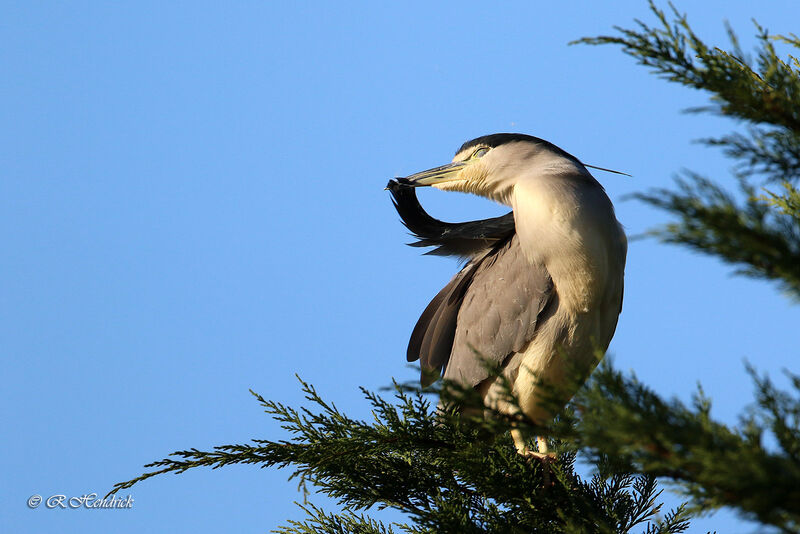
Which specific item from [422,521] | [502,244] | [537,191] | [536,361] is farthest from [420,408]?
[502,244]

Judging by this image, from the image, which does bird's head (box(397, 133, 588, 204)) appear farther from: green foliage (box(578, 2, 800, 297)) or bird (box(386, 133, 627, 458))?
green foliage (box(578, 2, 800, 297))

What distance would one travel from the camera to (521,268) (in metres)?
4.17

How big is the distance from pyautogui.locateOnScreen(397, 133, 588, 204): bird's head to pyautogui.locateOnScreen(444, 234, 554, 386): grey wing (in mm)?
357

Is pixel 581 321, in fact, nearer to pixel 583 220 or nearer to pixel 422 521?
pixel 583 220

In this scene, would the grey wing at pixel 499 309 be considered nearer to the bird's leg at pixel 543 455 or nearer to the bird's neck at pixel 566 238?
the bird's neck at pixel 566 238

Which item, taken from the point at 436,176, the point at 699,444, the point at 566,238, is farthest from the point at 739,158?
the point at 436,176

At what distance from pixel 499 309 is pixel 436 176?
0.97 m

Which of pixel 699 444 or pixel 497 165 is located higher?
pixel 497 165

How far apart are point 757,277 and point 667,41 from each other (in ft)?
2.09

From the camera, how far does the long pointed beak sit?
4.57 meters

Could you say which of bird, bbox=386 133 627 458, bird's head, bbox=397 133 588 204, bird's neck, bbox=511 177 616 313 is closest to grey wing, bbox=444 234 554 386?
bird, bbox=386 133 627 458

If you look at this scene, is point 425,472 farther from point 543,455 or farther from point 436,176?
point 436,176

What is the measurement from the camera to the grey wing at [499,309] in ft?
13.4

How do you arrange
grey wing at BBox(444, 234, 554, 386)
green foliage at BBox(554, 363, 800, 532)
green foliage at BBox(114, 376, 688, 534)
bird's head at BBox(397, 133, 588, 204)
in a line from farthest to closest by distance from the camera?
bird's head at BBox(397, 133, 588, 204), grey wing at BBox(444, 234, 554, 386), green foliage at BBox(114, 376, 688, 534), green foliage at BBox(554, 363, 800, 532)
